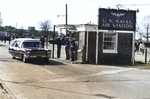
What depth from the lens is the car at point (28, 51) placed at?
1809 centimetres

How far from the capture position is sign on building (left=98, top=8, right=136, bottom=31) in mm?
19344

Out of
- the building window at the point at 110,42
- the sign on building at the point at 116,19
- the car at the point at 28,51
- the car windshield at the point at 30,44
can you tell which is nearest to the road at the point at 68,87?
the car at the point at 28,51

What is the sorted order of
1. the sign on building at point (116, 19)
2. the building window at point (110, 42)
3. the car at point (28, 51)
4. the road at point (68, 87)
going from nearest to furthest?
the road at point (68, 87)
the car at point (28, 51)
the sign on building at point (116, 19)
the building window at point (110, 42)

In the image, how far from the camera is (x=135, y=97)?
885 cm

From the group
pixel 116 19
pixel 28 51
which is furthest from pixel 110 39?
pixel 28 51

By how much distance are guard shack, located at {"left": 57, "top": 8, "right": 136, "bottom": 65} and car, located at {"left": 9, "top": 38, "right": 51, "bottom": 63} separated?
116 inches

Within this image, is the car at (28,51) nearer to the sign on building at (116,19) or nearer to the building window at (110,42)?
the sign on building at (116,19)

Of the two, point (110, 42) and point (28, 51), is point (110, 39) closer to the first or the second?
point (110, 42)

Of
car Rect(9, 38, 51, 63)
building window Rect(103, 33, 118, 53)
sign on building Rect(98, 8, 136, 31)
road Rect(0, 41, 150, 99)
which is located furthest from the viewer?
building window Rect(103, 33, 118, 53)

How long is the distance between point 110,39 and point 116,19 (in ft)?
5.23

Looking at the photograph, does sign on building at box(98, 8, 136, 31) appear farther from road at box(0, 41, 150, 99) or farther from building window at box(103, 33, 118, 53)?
road at box(0, 41, 150, 99)

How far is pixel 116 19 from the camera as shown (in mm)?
19578

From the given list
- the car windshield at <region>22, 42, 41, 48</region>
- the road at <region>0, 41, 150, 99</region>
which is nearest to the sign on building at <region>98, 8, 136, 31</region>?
the car windshield at <region>22, 42, 41, 48</region>

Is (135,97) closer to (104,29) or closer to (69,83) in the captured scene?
(69,83)
